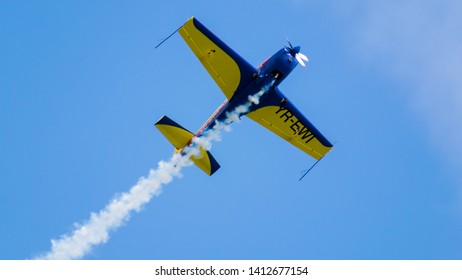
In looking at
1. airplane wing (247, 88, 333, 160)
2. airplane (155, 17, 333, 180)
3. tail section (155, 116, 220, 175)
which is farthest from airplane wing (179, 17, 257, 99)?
tail section (155, 116, 220, 175)

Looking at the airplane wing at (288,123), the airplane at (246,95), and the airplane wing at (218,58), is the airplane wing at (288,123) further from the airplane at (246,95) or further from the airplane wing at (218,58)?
the airplane wing at (218,58)

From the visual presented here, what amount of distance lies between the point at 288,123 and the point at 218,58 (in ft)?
19.6

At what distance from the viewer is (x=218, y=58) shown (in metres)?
38.8

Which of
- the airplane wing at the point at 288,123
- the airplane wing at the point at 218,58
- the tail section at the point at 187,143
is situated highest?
the airplane wing at the point at 218,58

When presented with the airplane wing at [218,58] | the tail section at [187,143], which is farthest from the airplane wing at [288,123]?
the tail section at [187,143]

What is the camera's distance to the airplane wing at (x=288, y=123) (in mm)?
40719

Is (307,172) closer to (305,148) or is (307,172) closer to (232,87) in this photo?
(305,148)

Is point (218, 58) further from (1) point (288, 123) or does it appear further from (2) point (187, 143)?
(1) point (288, 123)

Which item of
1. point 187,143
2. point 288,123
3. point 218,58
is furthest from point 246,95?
point 187,143

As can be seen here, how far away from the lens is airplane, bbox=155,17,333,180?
125 feet

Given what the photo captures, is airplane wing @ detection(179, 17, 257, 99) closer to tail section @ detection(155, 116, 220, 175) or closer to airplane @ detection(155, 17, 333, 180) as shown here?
airplane @ detection(155, 17, 333, 180)

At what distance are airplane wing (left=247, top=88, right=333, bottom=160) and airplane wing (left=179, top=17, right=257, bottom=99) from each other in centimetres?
184

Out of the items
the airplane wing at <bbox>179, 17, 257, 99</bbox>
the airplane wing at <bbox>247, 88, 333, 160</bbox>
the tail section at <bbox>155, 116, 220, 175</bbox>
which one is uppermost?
the airplane wing at <bbox>179, 17, 257, 99</bbox>
